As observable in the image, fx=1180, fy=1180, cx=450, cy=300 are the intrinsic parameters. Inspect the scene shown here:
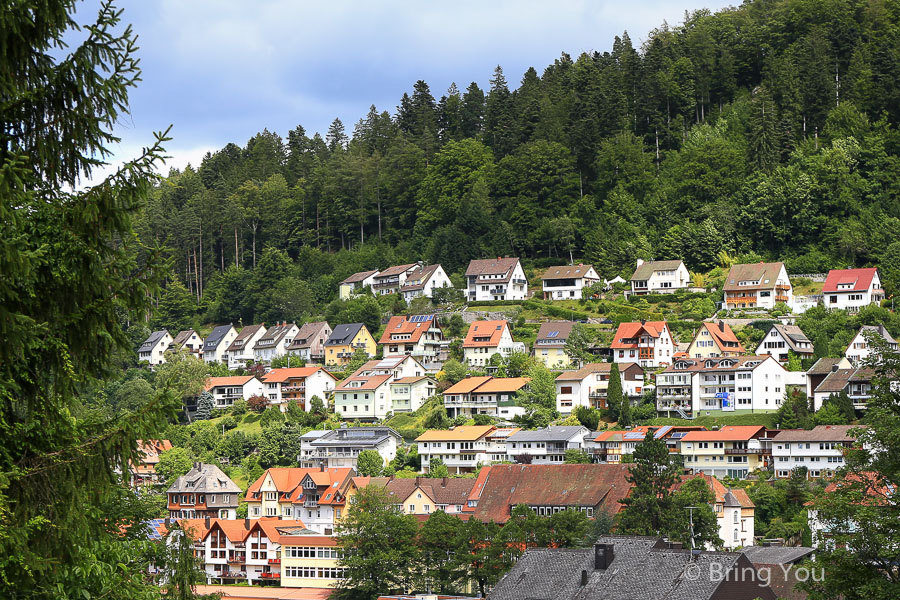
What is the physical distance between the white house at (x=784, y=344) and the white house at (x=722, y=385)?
2866 mm

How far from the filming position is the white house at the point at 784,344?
259 ft

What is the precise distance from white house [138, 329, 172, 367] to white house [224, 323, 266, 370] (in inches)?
238

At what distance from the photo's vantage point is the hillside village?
65188mm

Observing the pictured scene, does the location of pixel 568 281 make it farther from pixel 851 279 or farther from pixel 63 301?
pixel 63 301

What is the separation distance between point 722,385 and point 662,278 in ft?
64.3

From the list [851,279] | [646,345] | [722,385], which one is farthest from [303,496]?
[851,279]

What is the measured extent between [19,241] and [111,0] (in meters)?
2.07

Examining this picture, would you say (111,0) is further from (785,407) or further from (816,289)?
(816,289)

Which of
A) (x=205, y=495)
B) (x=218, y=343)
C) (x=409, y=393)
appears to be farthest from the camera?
(x=218, y=343)

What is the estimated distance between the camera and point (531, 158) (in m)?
111

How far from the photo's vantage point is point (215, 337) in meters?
113

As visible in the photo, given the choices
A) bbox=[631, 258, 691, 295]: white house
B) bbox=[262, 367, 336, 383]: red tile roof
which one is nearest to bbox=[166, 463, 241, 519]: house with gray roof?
bbox=[262, 367, 336, 383]: red tile roof

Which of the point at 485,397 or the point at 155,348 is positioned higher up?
the point at 155,348

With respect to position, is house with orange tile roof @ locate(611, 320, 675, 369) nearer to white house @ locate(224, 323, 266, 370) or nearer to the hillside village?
the hillside village
